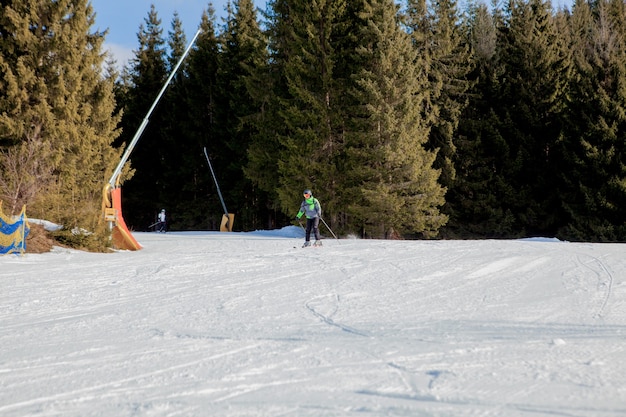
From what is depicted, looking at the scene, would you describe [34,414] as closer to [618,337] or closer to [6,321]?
[6,321]

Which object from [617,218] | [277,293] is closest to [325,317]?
[277,293]

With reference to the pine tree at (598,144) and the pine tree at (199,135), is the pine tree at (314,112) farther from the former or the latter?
the pine tree at (199,135)

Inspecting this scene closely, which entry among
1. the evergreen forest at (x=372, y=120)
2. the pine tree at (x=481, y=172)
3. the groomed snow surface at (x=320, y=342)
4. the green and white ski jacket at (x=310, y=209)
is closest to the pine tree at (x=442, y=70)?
the evergreen forest at (x=372, y=120)

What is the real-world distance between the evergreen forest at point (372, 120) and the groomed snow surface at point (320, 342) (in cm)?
887

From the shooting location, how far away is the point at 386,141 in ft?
77.5

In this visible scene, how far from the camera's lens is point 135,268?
10.7 m

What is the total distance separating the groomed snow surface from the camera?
331 centimetres

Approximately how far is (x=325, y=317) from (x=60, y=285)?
496 centimetres

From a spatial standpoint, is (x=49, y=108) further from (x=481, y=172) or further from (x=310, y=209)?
(x=481, y=172)

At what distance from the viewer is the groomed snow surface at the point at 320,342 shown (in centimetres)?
331

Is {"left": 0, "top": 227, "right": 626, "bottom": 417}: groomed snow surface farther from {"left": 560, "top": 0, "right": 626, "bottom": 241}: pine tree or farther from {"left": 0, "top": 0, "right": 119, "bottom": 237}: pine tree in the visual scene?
{"left": 560, "top": 0, "right": 626, "bottom": 241}: pine tree

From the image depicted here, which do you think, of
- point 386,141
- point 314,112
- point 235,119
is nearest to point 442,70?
point 386,141

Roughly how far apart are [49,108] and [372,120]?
41.5ft

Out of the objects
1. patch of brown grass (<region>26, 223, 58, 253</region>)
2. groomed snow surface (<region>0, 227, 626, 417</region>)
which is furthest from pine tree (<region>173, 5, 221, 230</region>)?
groomed snow surface (<region>0, 227, 626, 417</region>)
